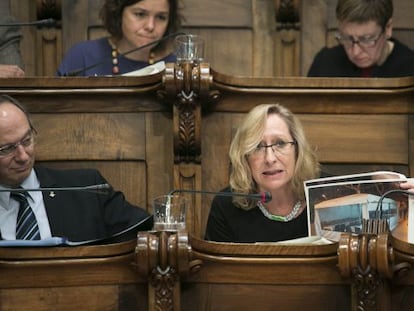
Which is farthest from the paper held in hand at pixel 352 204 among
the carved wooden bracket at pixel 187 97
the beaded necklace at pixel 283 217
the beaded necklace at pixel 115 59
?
the beaded necklace at pixel 115 59

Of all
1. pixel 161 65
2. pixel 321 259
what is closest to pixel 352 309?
pixel 321 259

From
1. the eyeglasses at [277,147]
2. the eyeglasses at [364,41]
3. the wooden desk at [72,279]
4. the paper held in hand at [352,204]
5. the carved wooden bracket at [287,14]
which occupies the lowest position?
the wooden desk at [72,279]

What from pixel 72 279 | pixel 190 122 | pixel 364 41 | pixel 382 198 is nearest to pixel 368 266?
pixel 382 198

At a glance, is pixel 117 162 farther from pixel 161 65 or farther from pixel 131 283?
pixel 131 283

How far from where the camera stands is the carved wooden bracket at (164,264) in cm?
113

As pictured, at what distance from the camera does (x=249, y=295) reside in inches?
45.4

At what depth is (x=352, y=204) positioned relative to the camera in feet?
4.19

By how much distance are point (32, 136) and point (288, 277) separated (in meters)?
0.43

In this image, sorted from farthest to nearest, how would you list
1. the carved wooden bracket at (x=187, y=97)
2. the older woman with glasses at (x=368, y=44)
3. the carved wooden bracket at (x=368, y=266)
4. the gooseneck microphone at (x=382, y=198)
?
the older woman with glasses at (x=368, y=44)
the carved wooden bracket at (x=187, y=97)
the gooseneck microphone at (x=382, y=198)
the carved wooden bracket at (x=368, y=266)

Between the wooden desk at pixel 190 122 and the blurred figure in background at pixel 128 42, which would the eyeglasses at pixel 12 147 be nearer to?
the wooden desk at pixel 190 122

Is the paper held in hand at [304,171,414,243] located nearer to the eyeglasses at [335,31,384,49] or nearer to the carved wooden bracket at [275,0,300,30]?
the eyeglasses at [335,31,384,49]

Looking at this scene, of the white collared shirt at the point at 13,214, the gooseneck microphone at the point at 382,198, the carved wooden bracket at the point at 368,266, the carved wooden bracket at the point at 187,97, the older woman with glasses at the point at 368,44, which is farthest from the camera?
the older woman with glasses at the point at 368,44

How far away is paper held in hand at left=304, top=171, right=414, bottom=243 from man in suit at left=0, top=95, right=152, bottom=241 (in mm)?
221

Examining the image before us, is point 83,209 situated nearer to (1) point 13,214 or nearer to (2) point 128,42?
(1) point 13,214
